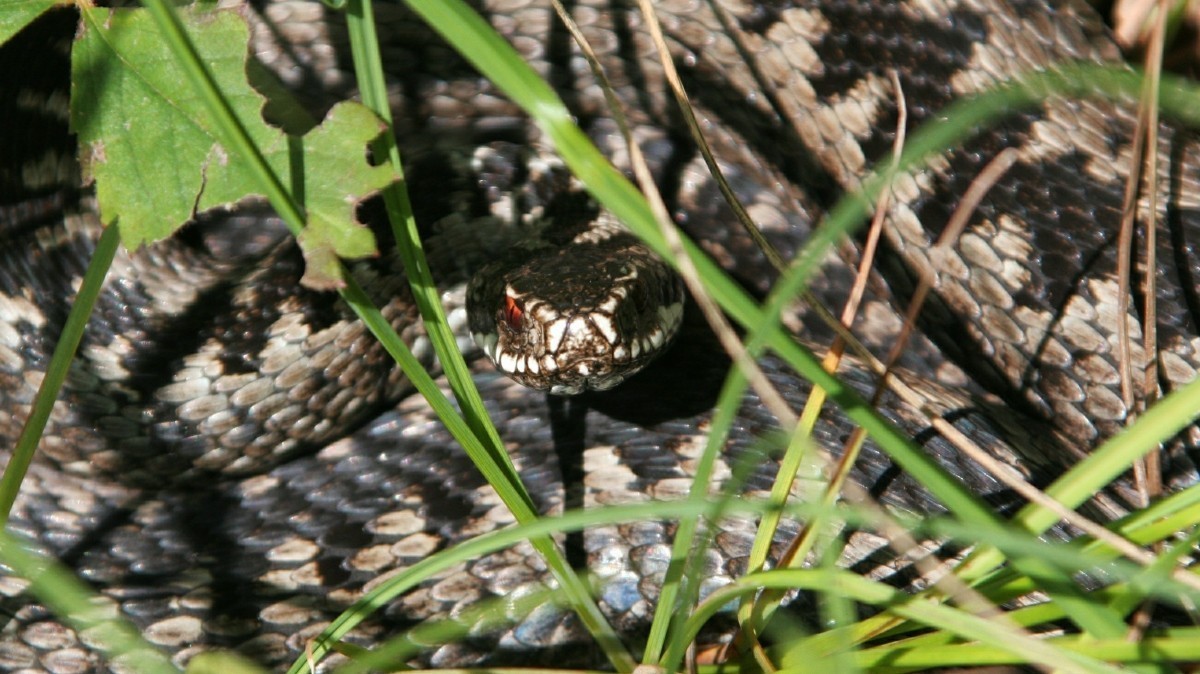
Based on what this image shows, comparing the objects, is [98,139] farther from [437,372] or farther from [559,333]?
[437,372]

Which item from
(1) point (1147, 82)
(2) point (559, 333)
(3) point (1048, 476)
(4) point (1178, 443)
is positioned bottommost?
(2) point (559, 333)

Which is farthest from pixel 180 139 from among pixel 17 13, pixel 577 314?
pixel 577 314

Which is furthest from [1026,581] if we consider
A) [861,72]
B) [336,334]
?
[336,334]

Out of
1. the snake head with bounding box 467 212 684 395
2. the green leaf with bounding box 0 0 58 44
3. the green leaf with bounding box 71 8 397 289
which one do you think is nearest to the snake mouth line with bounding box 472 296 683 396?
the snake head with bounding box 467 212 684 395

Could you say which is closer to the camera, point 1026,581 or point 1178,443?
point 1026,581

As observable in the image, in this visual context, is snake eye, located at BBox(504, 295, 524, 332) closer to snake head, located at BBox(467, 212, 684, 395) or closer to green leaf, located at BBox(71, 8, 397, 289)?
snake head, located at BBox(467, 212, 684, 395)

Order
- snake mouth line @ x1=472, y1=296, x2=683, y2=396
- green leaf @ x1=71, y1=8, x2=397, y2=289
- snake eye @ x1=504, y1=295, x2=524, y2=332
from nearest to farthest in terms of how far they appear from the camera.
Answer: green leaf @ x1=71, y1=8, x2=397, y2=289
snake mouth line @ x1=472, y1=296, x2=683, y2=396
snake eye @ x1=504, y1=295, x2=524, y2=332

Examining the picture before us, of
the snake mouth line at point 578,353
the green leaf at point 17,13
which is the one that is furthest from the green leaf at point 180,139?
the snake mouth line at point 578,353

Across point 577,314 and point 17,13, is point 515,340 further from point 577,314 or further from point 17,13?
point 17,13

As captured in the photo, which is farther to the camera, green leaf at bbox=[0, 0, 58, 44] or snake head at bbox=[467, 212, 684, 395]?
snake head at bbox=[467, 212, 684, 395]
